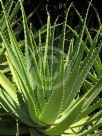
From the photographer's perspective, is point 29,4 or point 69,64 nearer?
point 69,64

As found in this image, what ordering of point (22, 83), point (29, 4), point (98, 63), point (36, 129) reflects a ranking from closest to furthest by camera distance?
point (22, 83)
point (36, 129)
point (98, 63)
point (29, 4)

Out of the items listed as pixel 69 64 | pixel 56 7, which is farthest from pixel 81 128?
pixel 56 7

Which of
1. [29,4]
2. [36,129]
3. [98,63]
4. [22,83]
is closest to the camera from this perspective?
[22,83]

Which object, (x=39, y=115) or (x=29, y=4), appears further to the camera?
(x=29, y=4)

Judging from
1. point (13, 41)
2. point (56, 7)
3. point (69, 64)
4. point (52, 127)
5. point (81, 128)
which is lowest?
point (56, 7)

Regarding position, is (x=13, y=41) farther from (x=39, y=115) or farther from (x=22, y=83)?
(x=39, y=115)

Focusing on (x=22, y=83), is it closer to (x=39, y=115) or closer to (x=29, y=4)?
(x=39, y=115)

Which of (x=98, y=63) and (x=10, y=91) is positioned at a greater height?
(x=10, y=91)

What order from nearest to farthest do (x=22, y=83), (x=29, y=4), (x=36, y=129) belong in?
(x=22, y=83)
(x=36, y=129)
(x=29, y=4)

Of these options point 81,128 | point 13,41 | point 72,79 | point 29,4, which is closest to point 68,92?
point 72,79
